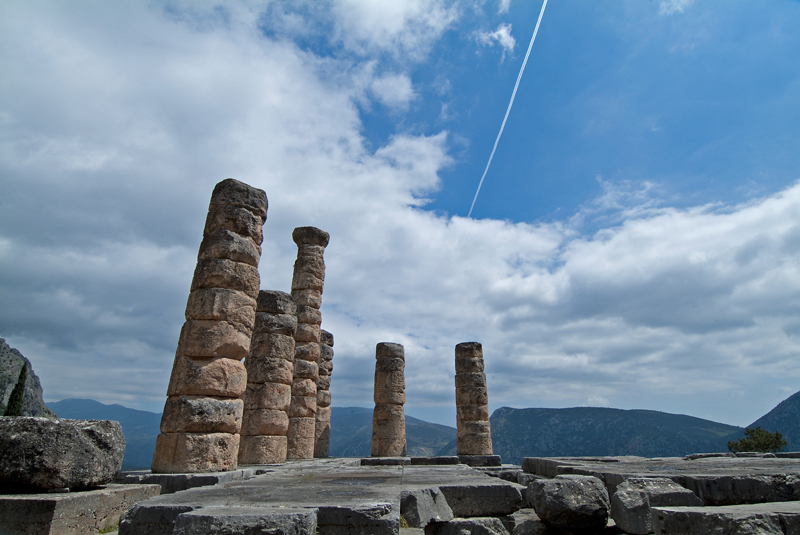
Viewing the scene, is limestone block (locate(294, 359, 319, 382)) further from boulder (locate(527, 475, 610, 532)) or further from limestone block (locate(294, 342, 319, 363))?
boulder (locate(527, 475, 610, 532))

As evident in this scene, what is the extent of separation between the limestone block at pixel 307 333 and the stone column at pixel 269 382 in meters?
3.94

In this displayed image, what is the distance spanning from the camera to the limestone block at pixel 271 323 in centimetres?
1185

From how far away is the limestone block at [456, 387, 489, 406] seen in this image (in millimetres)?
18031

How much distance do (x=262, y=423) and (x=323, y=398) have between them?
8.89 metres

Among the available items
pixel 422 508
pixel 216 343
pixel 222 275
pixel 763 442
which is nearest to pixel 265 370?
pixel 216 343

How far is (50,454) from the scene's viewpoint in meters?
4.18

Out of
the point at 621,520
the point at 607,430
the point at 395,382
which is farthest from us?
the point at 607,430

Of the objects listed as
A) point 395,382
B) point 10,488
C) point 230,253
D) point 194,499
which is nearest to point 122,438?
point 10,488

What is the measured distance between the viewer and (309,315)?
16.5m

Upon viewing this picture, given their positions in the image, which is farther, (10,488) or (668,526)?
(10,488)

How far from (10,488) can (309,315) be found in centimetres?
1247

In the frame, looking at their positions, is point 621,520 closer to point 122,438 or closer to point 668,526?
point 668,526

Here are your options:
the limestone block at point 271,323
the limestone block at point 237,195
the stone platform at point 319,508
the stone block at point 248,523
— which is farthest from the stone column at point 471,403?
the stone block at point 248,523

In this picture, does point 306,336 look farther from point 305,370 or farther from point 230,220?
point 230,220
